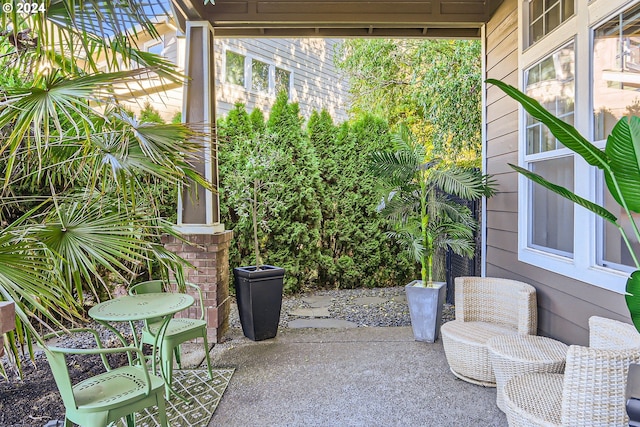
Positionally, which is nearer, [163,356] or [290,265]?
[163,356]

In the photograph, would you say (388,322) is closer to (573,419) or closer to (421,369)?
(421,369)

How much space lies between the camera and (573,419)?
68.3 inches

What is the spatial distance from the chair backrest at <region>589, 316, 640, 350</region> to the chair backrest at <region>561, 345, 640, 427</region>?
0.26 m

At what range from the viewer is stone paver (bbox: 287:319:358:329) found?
4605 millimetres

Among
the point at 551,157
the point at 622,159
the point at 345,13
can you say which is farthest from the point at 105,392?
the point at 345,13

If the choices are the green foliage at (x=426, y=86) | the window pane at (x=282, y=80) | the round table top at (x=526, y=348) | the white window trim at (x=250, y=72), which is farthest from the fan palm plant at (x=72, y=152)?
the window pane at (x=282, y=80)

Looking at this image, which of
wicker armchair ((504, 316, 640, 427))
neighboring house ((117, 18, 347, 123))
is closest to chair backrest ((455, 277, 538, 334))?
wicker armchair ((504, 316, 640, 427))

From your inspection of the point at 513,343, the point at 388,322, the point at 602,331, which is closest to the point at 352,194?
the point at 388,322

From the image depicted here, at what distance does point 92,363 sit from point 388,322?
116 inches

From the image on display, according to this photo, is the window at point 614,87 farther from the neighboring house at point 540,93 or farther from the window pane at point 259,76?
the window pane at point 259,76

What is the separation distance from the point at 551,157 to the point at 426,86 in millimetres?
4030

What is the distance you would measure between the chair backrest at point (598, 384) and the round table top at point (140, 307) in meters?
2.10

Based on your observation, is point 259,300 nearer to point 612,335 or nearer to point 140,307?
point 140,307

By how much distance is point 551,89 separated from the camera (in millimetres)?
3033
